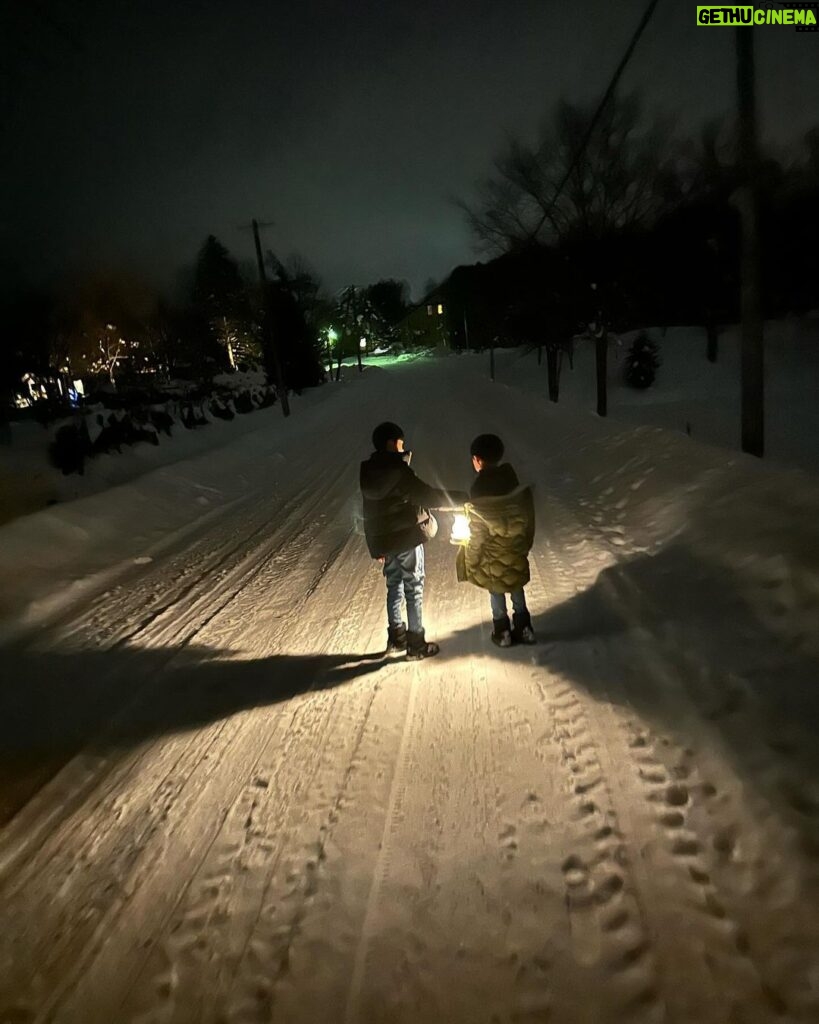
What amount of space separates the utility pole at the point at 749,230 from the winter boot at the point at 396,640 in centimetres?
593

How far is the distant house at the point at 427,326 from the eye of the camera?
3595 inches

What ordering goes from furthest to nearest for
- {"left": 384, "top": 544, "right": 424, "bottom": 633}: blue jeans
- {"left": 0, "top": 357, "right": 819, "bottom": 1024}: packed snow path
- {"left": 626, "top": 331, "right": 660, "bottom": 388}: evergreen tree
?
{"left": 626, "top": 331, "right": 660, "bottom": 388}: evergreen tree
{"left": 384, "top": 544, "right": 424, "bottom": 633}: blue jeans
{"left": 0, "top": 357, "right": 819, "bottom": 1024}: packed snow path

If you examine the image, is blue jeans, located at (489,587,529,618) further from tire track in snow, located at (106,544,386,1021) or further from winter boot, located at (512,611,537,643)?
tire track in snow, located at (106,544,386,1021)

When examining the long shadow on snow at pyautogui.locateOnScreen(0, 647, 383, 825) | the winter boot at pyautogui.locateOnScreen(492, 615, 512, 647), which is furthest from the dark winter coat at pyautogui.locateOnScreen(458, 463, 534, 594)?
the long shadow on snow at pyautogui.locateOnScreen(0, 647, 383, 825)

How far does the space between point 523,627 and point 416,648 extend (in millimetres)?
825

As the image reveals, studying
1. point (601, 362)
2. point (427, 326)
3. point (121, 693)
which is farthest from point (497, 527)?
point (427, 326)

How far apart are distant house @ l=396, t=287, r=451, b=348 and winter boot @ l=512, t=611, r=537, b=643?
85.1 m

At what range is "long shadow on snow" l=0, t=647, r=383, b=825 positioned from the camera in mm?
3871

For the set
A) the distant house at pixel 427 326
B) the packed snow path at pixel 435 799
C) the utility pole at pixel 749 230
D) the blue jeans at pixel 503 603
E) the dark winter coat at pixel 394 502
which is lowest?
the packed snow path at pixel 435 799

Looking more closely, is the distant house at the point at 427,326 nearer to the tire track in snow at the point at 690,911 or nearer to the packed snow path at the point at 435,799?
the packed snow path at the point at 435,799

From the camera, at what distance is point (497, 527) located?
419cm

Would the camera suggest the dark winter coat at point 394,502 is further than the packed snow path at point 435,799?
Yes

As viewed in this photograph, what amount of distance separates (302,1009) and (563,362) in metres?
43.2

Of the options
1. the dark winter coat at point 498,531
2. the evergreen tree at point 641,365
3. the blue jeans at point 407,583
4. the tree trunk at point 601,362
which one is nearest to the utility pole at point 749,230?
the dark winter coat at point 498,531
